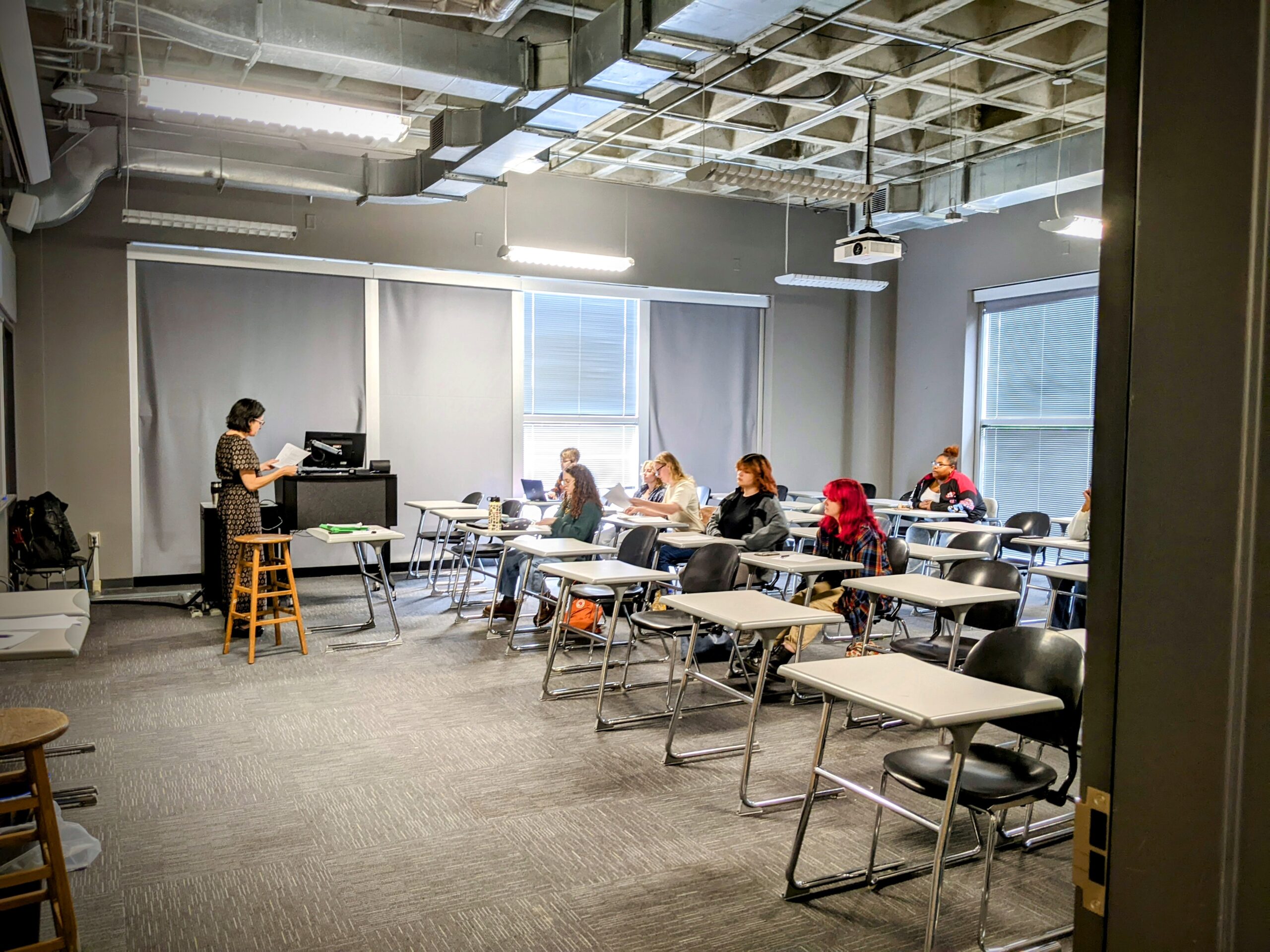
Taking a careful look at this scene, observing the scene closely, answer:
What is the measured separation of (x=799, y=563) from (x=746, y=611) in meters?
1.38

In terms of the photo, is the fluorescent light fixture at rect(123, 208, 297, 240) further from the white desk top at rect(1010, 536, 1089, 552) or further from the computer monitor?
the white desk top at rect(1010, 536, 1089, 552)

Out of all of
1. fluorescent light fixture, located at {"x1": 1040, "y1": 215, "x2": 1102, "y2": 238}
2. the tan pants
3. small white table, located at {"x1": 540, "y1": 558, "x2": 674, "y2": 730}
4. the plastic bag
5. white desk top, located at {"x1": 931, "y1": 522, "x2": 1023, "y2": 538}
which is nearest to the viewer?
the plastic bag

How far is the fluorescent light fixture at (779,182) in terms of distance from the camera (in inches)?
256

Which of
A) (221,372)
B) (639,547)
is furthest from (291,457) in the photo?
(221,372)

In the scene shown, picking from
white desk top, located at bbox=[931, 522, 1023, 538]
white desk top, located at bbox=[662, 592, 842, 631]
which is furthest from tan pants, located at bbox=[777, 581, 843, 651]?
white desk top, located at bbox=[931, 522, 1023, 538]

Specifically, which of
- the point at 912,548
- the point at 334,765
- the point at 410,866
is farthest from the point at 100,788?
the point at 912,548

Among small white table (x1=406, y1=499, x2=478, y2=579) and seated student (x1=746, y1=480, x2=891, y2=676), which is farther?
small white table (x1=406, y1=499, x2=478, y2=579)

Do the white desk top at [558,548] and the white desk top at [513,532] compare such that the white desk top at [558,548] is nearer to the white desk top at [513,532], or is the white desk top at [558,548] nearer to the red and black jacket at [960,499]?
the white desk top at [513,532]

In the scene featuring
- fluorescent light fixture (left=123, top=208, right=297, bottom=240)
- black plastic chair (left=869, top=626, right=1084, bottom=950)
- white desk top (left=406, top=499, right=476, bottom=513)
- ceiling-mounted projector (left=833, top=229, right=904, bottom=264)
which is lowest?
black plastic chair (left=869, top=626, right=1084, bottom=950)

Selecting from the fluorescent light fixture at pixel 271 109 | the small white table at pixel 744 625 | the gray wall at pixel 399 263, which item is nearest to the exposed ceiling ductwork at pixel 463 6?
the fluorescent light fixture at pixel 271 109

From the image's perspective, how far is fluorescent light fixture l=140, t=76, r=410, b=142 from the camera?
4086 millimetres

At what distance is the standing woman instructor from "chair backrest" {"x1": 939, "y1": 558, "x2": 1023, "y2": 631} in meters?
4.20

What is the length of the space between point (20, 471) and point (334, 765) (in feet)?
17.2

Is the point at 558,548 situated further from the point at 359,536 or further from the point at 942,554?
the point at 942,554
